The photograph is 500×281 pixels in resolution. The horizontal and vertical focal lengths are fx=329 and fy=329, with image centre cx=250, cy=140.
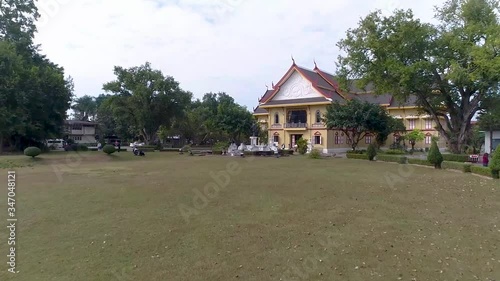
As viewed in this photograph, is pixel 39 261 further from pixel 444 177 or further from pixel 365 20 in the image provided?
pixel 365 20

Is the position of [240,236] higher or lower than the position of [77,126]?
lower

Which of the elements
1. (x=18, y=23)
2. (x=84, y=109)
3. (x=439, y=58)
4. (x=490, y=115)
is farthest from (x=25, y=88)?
(x=84, y=109)

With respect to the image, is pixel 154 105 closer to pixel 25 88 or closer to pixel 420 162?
pixel 25 88

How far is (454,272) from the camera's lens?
4.78 metres

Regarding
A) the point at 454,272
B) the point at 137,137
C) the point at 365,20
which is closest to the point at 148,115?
the point at 137,137

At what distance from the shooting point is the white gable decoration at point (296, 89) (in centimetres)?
3609

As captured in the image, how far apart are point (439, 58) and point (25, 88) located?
104 ft

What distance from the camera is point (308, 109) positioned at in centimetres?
3650

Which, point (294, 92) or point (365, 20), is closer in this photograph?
point (365, 20)

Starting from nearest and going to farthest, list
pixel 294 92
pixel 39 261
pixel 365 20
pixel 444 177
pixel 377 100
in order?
pixel 39 261
pixel 444 177
pixel 365 20
pixel 294 92
pixel 377 100

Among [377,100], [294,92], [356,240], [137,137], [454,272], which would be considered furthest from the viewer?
[137,137]

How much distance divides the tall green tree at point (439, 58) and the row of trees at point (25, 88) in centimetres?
2618

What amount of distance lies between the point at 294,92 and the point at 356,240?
3233cm

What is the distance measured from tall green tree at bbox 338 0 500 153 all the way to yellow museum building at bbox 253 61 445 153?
430 inches
